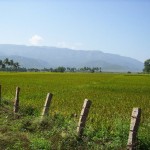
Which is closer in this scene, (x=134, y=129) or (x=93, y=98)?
(x=134, y=129)

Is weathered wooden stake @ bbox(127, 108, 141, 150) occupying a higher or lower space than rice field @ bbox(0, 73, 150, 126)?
higher

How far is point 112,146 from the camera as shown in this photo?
410 inches

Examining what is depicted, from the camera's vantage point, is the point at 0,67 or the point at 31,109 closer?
the point at 31,109

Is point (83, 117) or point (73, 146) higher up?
point (83, 117)

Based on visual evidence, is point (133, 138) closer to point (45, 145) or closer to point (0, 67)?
point (45, 145)

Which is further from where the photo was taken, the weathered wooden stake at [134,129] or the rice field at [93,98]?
the rice field at [93,98]

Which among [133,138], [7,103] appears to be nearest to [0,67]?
[7,103]

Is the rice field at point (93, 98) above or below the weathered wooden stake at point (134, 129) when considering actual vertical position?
below

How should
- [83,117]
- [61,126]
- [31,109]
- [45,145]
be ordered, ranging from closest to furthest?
[45,145], [83,117], [61,126], [31,109]

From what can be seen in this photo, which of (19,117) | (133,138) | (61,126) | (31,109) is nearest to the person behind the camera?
(133,138)

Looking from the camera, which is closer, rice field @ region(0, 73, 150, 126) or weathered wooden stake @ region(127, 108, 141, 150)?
weathered wooden stake @ region(127, 108, 141, 150)

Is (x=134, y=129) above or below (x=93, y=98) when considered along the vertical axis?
above

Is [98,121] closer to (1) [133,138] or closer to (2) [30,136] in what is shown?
(2) [30,136]

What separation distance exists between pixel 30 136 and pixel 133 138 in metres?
3.93
